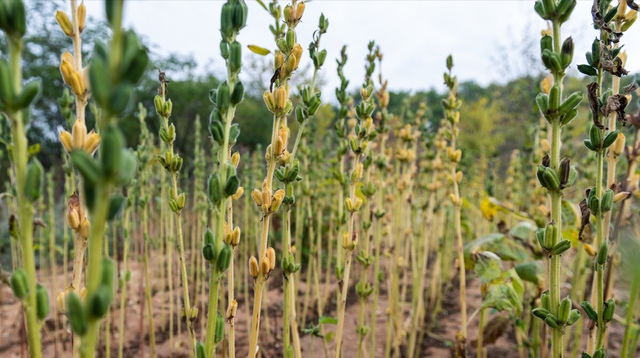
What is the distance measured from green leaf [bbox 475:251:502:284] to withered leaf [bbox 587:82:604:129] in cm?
59

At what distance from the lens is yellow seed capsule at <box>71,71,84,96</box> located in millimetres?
510

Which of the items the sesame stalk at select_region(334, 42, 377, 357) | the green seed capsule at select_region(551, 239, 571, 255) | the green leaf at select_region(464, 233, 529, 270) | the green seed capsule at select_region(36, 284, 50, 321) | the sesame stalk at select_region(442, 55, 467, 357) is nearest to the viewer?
the green seed capsule at select_region(36, 284, 50, 321)

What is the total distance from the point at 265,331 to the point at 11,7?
76.8 inches

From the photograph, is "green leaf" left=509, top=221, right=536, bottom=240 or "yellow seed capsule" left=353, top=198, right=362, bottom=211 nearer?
"yellow seed capsule" left=353, top=198, right=362, bottom=211

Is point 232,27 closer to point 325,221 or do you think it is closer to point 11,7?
point 11,7

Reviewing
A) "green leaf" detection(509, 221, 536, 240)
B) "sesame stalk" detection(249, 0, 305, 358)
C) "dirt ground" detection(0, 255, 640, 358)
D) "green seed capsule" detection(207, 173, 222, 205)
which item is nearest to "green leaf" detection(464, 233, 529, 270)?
"green leaf" detection(509, 221, 536, 240)

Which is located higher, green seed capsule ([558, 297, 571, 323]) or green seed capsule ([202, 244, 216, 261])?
green seed capsule ([202, 244, 216, 261])

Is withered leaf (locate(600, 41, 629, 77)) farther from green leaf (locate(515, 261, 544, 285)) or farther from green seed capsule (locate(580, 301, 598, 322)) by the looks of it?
green leaf (locate(515, 261, 544, 285))

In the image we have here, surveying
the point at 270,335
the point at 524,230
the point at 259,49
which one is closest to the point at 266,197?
the point at 259,49

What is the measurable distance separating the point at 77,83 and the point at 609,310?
3.32ft

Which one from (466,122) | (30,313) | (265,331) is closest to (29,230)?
(30,313)

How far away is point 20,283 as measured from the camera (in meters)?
0.35

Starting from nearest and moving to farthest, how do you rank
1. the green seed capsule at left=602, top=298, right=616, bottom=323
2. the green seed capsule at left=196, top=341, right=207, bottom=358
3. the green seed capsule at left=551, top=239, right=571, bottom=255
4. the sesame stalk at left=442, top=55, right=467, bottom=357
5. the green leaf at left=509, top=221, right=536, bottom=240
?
the green seed capsule at left=196, top=341, right=207, bottom=358 < the green seed capsule at left=551, top=239, right=571, bottom=255 < the green seed capsule at left=602, top=298, right=616, bottom=323 < the sesame stalk at left=442, top=55, right=467, bottom=357 < the green leaf at left=509, top=221, right=536, bottom=240

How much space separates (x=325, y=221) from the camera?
351 cm
